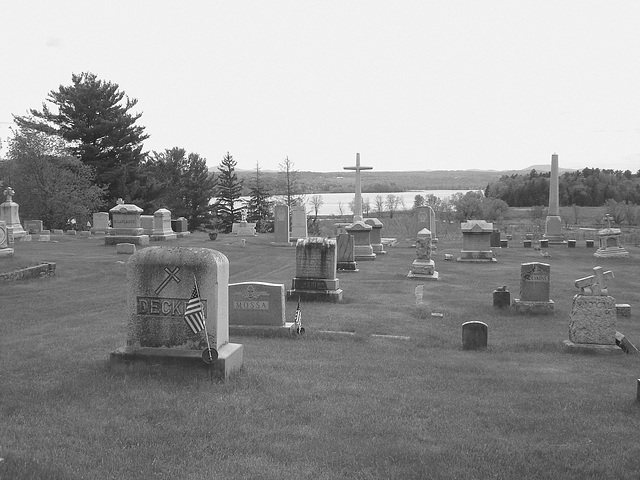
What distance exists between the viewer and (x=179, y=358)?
22.5 ft

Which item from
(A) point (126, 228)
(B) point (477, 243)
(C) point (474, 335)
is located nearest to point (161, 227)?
(A) point (126, 228)

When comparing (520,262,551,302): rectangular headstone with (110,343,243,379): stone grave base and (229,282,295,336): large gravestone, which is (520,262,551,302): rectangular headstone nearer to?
(229,282,295,336): large gravestone

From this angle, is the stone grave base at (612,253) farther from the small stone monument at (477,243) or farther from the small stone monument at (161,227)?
the small stone monument at (161,227)

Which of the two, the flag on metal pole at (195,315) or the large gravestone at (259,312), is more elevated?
the flag on metal pole at (195,315)

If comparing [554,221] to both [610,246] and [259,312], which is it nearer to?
[610,246]

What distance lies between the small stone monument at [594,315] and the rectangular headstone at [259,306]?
17.1ft

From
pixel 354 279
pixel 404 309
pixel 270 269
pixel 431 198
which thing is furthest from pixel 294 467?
pixel 431 198

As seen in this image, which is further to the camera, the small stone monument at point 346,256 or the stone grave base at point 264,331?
the small stone monument at point 346,256

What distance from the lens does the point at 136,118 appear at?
46750mm

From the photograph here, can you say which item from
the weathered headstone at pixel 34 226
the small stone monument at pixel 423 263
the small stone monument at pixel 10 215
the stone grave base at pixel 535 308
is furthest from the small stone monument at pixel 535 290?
the weathered headstone at pixel 34 226

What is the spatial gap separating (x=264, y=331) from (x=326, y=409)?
15.6ft

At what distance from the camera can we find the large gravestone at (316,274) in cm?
1512

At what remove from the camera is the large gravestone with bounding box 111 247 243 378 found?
6938 millimetres

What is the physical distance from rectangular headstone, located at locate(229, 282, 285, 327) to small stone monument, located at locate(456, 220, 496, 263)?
17638 millimetres
